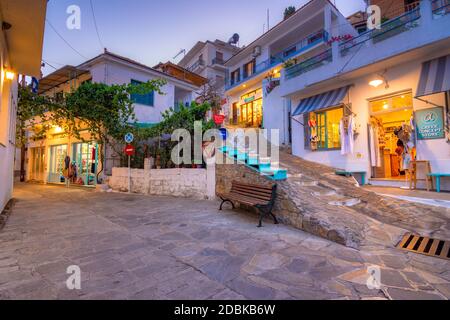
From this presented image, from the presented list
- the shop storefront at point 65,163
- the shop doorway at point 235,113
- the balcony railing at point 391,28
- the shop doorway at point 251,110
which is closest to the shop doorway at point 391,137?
the balcony railing at point 391,28

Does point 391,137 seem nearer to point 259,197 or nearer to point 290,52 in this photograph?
point 259,197

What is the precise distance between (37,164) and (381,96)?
79.3 feet

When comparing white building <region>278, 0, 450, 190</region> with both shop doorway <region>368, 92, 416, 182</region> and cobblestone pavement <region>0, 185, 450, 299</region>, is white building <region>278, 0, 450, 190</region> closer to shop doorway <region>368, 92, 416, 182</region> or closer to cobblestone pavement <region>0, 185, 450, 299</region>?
shop doorway <region>368, 92, 416, 182</region>

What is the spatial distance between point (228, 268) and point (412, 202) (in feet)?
16.1

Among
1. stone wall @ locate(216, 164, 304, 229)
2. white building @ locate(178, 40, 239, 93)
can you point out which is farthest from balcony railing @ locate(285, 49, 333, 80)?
white building @ locate(178, 40, 239, 93)

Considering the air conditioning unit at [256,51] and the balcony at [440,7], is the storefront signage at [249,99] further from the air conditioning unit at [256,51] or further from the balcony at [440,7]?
the balcony at [440,7]

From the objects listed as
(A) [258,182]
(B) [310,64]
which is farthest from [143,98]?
(A) [258,182]

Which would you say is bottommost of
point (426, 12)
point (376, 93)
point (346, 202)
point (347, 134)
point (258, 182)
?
point (346, 202)

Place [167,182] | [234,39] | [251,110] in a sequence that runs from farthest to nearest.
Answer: [234,39] < [251,110] < [167,182]

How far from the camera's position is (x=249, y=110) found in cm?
1877

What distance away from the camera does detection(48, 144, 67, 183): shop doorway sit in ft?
52.7

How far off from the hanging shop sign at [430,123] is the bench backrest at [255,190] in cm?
572

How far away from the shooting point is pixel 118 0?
803 cm

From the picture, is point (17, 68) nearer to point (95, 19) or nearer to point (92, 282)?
point (95, 19)
